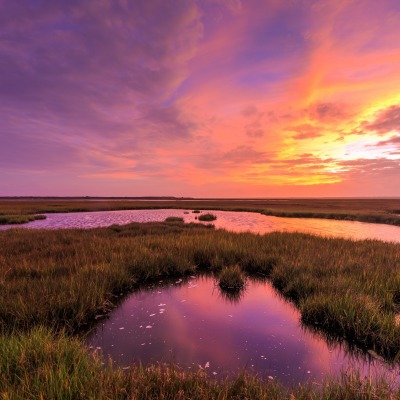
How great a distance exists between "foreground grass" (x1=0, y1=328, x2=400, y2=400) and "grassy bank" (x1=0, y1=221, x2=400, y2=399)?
0.01m

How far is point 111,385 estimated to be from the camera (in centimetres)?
308

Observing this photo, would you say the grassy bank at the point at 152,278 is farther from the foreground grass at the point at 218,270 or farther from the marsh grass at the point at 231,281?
the marsh grass at the point at 231,281

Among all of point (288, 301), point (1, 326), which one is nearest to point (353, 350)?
point (288, 301)

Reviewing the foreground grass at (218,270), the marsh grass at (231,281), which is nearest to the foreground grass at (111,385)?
A: the foreground grass at (218,270)

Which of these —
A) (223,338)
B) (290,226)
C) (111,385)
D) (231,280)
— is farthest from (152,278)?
(290,226)

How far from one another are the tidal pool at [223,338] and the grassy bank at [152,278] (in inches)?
20.2

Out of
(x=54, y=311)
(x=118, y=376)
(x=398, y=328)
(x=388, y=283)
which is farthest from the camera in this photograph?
(x=388, y=283)

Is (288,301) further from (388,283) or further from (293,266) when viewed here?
(388,283)

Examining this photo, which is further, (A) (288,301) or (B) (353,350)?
(A) (288,301)

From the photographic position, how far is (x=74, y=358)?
360cm

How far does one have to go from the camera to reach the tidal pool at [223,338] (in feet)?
14.4

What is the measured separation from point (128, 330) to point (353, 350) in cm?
484

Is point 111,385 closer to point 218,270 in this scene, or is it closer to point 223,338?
point 223,338

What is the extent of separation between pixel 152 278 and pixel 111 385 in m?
6.16
